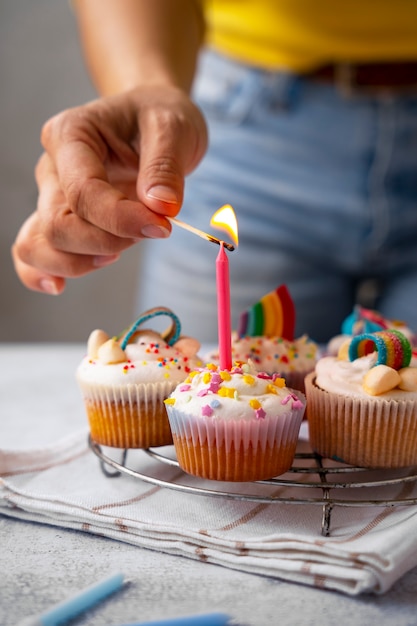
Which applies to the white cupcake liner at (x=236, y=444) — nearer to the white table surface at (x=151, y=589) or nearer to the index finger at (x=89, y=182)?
the white table surface at (x=151, y=589)

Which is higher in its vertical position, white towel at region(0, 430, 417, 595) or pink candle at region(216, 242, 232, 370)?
pink candle at region(216, 242, 232, 370)

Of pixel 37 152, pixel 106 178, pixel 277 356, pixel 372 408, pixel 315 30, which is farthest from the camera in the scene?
pixel 37 152

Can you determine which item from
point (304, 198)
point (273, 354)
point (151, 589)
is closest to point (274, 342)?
point (273, 354)

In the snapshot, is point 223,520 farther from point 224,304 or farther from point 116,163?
point 116,163

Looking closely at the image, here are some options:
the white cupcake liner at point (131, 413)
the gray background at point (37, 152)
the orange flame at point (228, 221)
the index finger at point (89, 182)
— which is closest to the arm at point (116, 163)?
the index finger at point (89, 182)

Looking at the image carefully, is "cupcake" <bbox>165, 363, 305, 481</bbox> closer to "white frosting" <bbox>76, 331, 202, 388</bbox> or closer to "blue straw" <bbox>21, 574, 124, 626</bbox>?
"white frosting" <bbox>76, 331, 202, 388</bbox>

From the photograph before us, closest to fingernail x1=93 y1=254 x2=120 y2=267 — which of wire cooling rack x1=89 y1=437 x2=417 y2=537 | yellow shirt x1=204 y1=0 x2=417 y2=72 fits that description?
wire cooling rack x1=89 y1=437 x2=417 y2=537

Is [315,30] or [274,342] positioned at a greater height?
[315,30]
